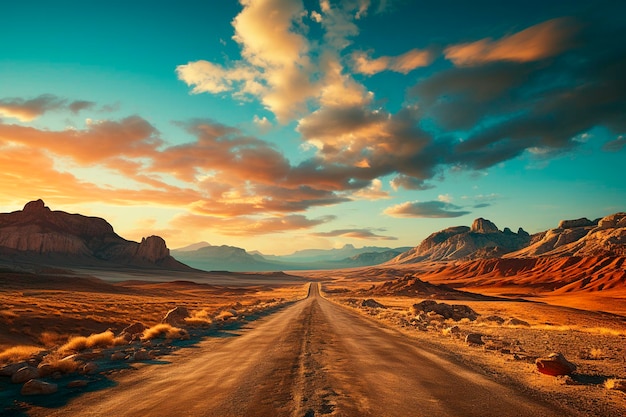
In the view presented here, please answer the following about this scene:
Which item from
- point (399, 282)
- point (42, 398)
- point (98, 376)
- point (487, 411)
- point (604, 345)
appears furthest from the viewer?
point (399, 282)

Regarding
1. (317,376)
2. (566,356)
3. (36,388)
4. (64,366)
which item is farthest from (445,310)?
(36,388)

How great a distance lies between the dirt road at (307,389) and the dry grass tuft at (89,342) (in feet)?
14.4

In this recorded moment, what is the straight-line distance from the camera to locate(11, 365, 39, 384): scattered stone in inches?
368

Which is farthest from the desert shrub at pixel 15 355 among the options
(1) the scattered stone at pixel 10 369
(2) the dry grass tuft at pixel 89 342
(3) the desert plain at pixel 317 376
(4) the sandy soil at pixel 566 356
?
(4) the sandy soil at pixel 566 356

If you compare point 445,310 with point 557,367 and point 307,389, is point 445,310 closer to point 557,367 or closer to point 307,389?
point 557,367

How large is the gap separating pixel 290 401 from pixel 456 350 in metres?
10.3

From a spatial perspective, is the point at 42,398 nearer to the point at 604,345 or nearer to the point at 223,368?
the point at 223,368

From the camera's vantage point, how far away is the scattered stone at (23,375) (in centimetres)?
934

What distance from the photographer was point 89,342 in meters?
15.1

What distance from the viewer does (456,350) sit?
589 inches

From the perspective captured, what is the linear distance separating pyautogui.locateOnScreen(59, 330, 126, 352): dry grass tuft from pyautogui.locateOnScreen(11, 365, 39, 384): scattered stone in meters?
4.98

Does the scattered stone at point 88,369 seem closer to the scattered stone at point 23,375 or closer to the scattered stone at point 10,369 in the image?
the scattered stone at point 23,375

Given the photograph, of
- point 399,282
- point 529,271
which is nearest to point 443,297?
point 399,282

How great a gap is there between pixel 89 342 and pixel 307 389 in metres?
12.0
